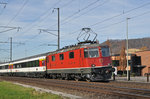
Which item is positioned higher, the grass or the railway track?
the railway track

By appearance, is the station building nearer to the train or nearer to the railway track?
the train

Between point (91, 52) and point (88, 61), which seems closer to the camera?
point (88, 61)

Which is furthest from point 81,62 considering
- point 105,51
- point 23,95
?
point 23,95

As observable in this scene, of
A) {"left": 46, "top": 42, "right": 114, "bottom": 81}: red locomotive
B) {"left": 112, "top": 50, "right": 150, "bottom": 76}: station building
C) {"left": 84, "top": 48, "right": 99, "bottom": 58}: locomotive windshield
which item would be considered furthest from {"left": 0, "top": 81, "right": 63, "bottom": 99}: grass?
{"left": 112, "top": 50, "right": 150, "bottom": 76}: station building

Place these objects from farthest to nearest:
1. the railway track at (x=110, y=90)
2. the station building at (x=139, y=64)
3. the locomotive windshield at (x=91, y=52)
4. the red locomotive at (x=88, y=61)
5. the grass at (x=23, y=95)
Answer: the station building at (x=139, y=64) < the locomotive windshield at (x=91, y=52) < the red locomotive at (x=88, y=61) < the grass at (x=23, y=95) < the railway track at (x=110, y=90)

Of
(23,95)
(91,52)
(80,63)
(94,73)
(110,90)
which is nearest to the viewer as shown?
(23,95)

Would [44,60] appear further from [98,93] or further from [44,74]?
[98,93]

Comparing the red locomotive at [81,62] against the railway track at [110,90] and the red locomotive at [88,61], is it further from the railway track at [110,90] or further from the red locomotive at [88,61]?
the railway track at [110,90]

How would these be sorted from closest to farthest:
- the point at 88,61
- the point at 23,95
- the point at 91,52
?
1. the point at 23,95
2. the point at 88,61
3. the point at 91,52

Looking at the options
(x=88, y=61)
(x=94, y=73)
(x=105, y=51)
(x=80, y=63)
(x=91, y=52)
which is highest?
(x=105, y=51)

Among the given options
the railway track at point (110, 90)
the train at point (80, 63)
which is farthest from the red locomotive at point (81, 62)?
the railway track at point (110, 90)

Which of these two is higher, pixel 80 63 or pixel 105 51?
pixel 105 51

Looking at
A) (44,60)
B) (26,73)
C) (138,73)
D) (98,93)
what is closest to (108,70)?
(98,93)

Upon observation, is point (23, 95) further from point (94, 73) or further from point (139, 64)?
point (139, 64)
